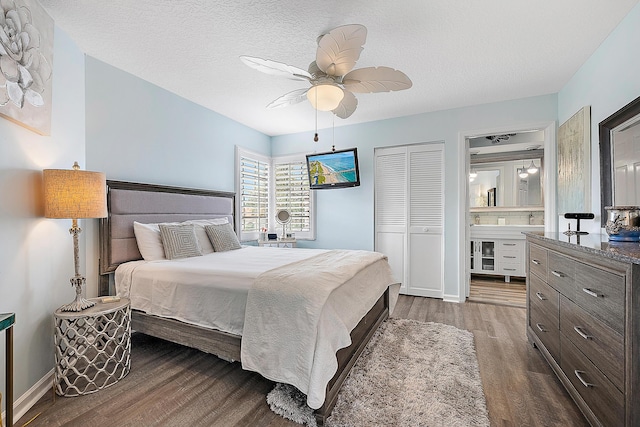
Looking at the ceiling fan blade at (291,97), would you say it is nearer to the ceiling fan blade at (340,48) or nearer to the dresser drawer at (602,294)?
the ceiling fan blade at (340,48)

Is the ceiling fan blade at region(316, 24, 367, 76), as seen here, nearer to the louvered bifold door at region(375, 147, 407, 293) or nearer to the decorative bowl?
the decorative bowl

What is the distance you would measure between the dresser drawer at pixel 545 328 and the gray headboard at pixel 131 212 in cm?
351

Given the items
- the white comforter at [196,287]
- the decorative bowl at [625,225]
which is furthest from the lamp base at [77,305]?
the decorative bowl at [625,225]

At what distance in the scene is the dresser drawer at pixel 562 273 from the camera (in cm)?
174

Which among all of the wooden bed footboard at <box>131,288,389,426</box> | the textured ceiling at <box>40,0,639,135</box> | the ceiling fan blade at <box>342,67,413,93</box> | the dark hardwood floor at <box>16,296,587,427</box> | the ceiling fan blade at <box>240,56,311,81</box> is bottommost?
the dark hardwood floor at <box>16,296,587,427</box>

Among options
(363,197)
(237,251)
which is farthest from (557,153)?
(237,251)

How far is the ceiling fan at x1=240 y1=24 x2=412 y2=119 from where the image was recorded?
1.83m

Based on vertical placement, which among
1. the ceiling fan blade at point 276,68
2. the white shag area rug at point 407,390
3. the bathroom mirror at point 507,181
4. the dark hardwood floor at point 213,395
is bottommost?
the dark hardwood floor at point 213,395

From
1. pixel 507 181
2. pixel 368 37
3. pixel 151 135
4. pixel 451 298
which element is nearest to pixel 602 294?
pixel 368 37

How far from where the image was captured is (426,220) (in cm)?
420

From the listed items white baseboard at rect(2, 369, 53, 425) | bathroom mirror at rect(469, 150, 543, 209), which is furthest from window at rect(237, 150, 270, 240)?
bathroom mirror at rect(469, 150, 543, 209)

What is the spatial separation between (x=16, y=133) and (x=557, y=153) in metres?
4.88

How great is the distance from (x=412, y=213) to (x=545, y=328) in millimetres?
2290

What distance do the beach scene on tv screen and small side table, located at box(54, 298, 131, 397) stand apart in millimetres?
3056
